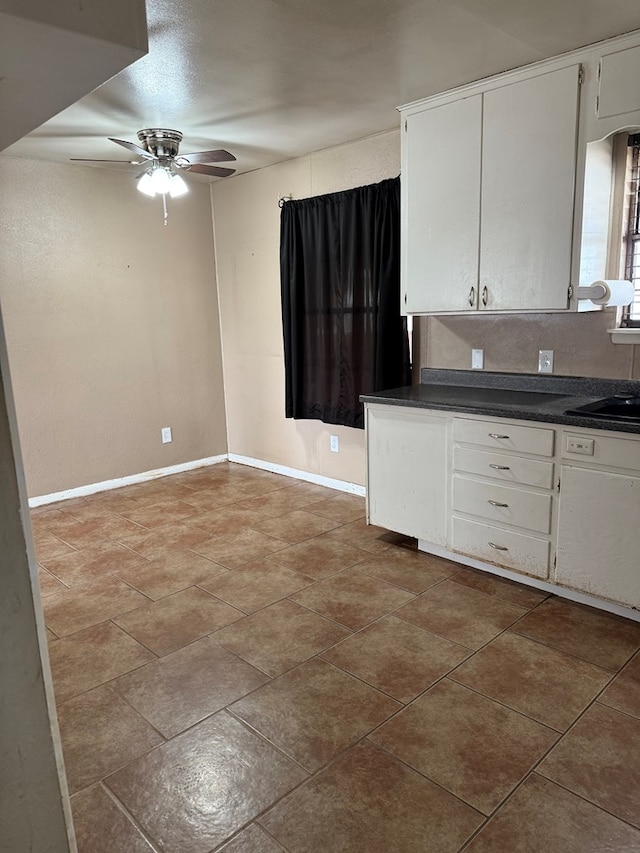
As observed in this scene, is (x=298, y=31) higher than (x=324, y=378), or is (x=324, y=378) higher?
(x=298, y=31)

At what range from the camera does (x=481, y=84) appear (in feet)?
9.55

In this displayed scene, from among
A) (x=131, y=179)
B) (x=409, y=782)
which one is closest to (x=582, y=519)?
(x=409, y=782)

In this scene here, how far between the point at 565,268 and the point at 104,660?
266 cm

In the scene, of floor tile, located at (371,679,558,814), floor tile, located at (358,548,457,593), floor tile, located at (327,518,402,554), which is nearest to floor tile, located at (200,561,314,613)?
floor tile, located at (358,548,457,593)

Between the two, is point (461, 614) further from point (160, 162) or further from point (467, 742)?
point (160, 162)

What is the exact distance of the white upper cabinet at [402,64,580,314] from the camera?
8.96 ft

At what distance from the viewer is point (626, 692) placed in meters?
2.15

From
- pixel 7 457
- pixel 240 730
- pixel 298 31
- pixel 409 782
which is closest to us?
pixel 7 457

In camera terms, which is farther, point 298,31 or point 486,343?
point 486,343

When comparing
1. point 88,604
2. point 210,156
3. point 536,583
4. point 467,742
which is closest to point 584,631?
point 536,583

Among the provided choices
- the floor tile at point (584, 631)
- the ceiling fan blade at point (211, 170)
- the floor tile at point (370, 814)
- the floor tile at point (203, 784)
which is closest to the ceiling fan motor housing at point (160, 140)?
the ceiling fan blade at point (211, 170)

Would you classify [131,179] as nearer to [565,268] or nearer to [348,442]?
[348,442]

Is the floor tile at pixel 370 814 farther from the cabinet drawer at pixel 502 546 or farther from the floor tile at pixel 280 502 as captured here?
the floor tile at pixel 280 502

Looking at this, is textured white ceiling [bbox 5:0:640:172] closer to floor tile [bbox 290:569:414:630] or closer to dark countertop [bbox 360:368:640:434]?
dark countertop [bbox 360:368:640:434]
